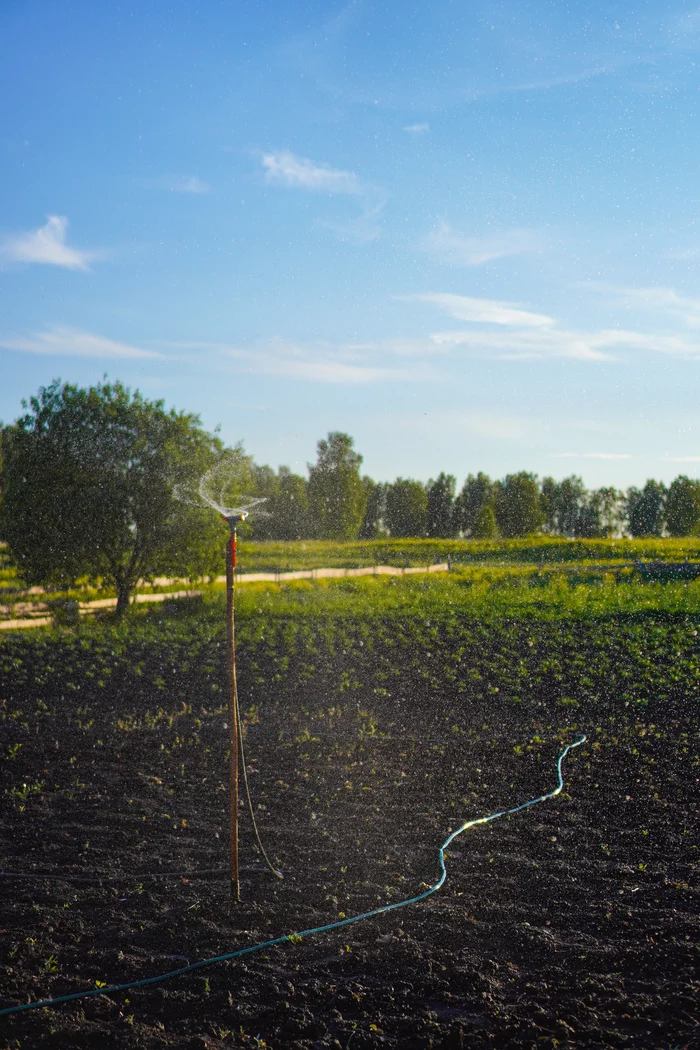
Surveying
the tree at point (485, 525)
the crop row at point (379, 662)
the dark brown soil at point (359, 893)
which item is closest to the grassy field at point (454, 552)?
the tree at point (485, 525)

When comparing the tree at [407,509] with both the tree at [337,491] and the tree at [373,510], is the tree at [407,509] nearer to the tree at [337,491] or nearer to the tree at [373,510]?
the tree at [373,510]

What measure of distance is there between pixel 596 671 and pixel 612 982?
7.86 meters

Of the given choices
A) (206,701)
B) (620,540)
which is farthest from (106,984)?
(620,540)

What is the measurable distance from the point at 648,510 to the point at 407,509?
16772 millimetres

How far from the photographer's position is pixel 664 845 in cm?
620

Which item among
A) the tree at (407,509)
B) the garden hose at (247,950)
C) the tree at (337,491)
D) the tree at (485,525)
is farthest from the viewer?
the tree at (407,509)

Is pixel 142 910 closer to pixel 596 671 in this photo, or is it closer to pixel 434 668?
pixel 434 668

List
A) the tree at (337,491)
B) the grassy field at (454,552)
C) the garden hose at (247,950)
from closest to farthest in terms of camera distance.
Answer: the garden hose at (247,950), the grassy field at (454,552), the tree at (337,491)

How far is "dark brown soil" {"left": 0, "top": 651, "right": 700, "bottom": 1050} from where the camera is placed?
4086mm

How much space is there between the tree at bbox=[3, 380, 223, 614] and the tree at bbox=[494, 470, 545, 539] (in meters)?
40.9

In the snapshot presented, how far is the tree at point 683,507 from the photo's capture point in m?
55.3

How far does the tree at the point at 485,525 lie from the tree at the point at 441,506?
3.64 metres

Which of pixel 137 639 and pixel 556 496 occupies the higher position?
pixel 556 496

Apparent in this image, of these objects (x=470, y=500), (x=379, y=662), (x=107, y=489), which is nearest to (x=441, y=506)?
(x=470, y=500)
